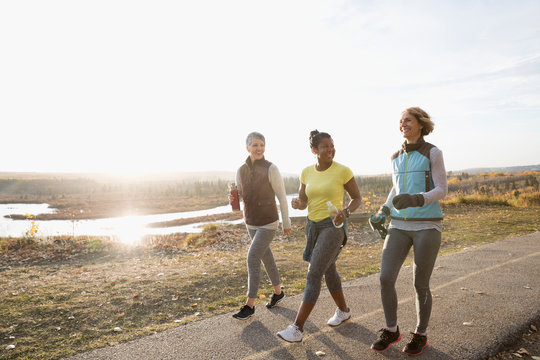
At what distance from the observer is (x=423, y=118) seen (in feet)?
11.4

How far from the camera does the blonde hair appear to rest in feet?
11.5

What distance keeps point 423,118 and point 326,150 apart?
1.04m

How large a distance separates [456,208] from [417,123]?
19.6 m

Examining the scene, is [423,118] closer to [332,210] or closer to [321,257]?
[332,210]

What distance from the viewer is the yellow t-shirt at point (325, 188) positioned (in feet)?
12.8

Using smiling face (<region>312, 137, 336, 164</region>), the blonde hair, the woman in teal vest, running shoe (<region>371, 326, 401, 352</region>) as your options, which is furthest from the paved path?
the blonde hair

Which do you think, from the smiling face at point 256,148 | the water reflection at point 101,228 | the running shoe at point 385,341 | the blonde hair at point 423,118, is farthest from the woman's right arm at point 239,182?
the water reflection at point 101,228

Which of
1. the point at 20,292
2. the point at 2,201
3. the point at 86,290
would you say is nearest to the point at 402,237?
the point at 86,290

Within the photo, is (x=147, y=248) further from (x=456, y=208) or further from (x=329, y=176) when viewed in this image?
(x=456, y=208)

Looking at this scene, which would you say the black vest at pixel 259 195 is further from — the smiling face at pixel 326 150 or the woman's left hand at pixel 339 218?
the woman's left hand at pixel 339 218

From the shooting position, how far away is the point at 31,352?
13.7ft

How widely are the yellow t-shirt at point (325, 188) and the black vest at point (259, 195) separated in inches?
31.1

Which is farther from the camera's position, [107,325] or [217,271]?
[217,271]

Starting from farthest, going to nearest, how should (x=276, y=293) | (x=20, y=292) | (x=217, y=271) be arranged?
(x=217, y=271), (x=20, y=292), (x=276, y=293)
